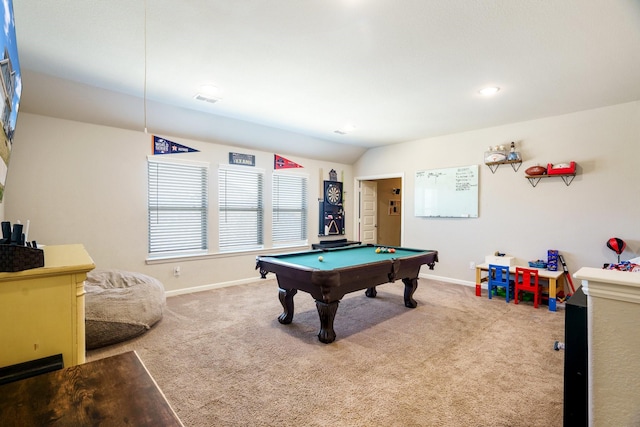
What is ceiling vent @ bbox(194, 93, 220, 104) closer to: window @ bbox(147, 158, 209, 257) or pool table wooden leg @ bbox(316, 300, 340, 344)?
window @ bbox(147, 158, 209, 257)

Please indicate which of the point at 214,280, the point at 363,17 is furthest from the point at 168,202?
the point at 363,17

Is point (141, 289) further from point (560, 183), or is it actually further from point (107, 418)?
point (560, 183)

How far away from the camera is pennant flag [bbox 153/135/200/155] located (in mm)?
4277

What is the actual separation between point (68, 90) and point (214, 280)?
3.01 meters

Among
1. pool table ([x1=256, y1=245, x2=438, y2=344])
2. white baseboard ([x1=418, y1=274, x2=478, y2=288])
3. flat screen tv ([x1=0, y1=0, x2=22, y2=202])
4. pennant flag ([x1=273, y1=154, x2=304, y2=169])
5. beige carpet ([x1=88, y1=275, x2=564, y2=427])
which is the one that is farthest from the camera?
pennant flag ([x1=273, y1=154, x2=304, y2=169])

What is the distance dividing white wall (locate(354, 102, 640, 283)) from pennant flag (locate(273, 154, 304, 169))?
2288mm

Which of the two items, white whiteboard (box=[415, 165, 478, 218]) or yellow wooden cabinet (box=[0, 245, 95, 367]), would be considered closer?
yellow wooden cabinet (box=[0, 245, 95, 367])

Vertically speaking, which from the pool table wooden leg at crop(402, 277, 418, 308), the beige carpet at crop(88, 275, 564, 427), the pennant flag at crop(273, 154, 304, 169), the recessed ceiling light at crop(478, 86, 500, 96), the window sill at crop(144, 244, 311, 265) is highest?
the recessed ceiling light at crop(478, 86, 500, 96)

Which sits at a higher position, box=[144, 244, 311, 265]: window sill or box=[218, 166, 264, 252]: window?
box=[218, 166, 264, 252]: window

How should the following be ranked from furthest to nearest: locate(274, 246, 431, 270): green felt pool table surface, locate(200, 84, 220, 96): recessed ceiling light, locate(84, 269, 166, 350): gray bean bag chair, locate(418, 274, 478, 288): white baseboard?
1. locate(418, 274, 478, 288): white baseboard
2. locate(200, 84, 220, 96): recessed ceiling light
3. locate(274, 246, 431, 270): green felt pool table surface
4. locate(84, 269, 166, 350): gray bean bag chair

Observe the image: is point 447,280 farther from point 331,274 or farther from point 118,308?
point 118,308

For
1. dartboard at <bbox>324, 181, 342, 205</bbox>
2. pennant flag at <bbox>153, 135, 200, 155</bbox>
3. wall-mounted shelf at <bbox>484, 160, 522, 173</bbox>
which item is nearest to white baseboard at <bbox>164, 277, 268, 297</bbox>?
pennant flag at <bbox>153, 135, 200, 155</bbox>

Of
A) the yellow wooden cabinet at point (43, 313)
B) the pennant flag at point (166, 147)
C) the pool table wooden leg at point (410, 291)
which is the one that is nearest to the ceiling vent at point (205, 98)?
the pennant flag at point (166, 147)

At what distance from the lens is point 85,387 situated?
3.19ft
